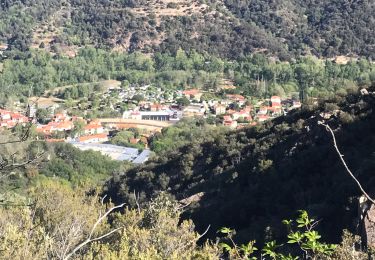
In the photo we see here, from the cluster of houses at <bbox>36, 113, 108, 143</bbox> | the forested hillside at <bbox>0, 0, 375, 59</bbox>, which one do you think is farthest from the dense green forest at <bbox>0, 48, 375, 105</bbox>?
the cluster of houses at <bbox>36, 113, 108, 143</bbox>

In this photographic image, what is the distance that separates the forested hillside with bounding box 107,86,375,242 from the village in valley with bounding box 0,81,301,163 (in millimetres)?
11283

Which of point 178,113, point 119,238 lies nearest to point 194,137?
point 178,113

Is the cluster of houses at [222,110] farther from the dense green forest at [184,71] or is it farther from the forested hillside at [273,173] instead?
the forested hillside at [273,173]

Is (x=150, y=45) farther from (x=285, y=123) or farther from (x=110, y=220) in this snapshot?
(x=110, y=220)

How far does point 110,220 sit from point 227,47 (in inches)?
2017

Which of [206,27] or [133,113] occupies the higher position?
[206,27]

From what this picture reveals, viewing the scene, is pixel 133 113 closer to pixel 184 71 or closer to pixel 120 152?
pixel 120 152

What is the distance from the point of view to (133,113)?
42312 millimetres

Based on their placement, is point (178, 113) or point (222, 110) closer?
point (178, 113)

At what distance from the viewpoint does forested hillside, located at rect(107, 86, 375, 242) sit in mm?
10469

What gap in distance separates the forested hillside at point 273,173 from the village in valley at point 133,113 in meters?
11.3

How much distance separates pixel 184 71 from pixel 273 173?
4335 cm

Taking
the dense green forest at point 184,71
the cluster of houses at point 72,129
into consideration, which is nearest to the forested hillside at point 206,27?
the dense green forest at point 184,71

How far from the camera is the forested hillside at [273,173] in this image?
34.3 ft
